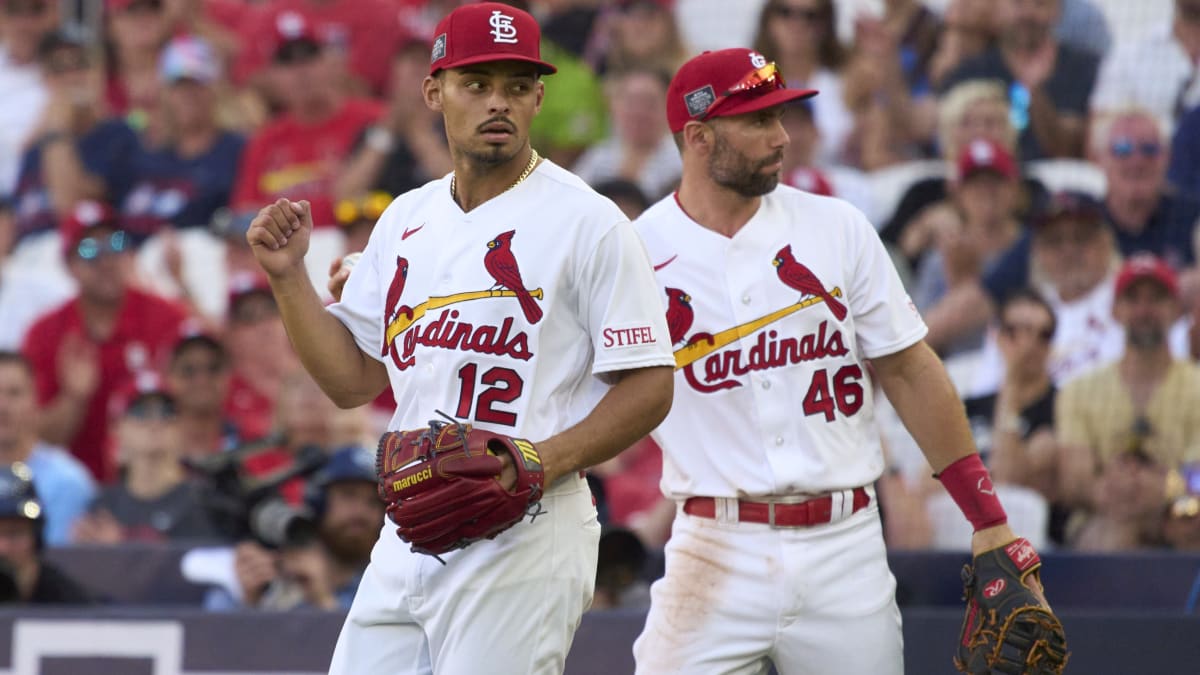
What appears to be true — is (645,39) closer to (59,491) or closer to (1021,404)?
(1021,404)

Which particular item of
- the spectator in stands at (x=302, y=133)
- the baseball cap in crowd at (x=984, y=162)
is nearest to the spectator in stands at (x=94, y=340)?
the spectator in stands at (x=302, y=133)

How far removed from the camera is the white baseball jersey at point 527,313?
3.24 m

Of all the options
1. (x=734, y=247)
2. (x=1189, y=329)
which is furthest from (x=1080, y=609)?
(x=734, y=247)

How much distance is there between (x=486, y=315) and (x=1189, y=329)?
443 centimetres

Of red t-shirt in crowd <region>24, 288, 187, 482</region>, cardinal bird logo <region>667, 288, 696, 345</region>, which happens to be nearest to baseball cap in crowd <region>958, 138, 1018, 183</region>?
cardinal bird logo <region>667, 288, 696, 345</region>

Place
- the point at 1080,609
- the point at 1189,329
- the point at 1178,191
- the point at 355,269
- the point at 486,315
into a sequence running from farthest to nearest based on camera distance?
the point at 1178,191 < the point at 1189,329 < the point at 1080,609 < the point at 355,269 < the point at 486,315

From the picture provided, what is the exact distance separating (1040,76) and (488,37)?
205 inches

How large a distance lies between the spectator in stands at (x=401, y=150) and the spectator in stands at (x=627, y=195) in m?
1.36

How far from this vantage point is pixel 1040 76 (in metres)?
7.84

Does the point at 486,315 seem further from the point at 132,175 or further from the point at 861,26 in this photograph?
the point at 132,175

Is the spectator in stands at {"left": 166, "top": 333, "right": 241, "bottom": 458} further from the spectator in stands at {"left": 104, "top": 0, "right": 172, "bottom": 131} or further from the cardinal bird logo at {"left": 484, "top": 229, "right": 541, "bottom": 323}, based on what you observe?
the cardinal bird logo at {"left": 484, "top": 229, "right": 541, "bottom": 323}

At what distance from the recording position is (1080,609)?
5.46 m

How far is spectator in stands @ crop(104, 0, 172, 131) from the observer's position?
980 centimetres

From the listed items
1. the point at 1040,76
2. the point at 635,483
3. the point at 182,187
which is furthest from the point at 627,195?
the point at 182,187
